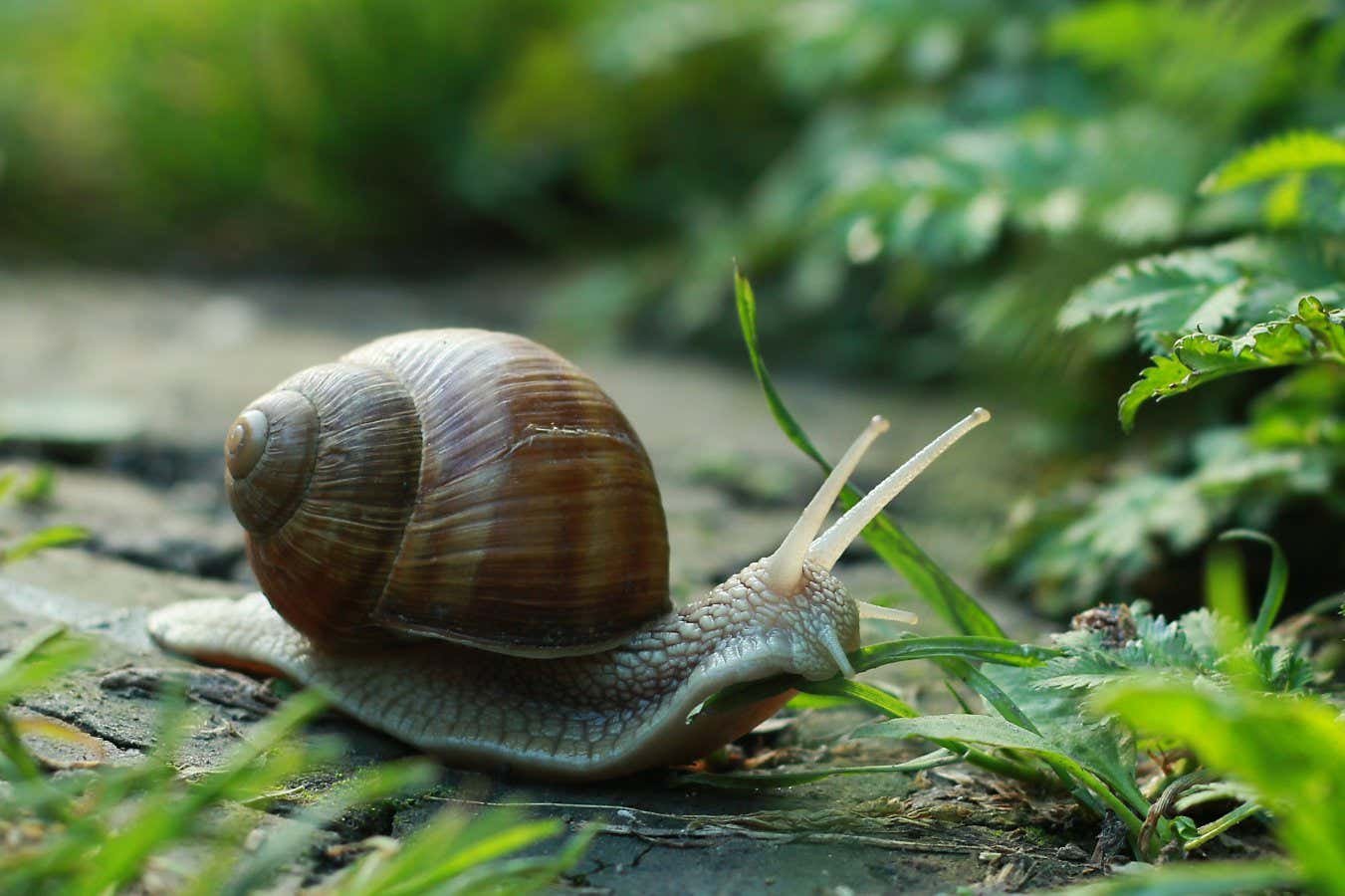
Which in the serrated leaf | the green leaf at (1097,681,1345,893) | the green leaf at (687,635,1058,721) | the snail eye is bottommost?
the green leaf at (687,635,1058,721)

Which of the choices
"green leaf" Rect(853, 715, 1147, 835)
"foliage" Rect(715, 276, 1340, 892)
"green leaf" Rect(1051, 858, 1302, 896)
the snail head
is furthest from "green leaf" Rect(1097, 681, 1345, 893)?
the snail head

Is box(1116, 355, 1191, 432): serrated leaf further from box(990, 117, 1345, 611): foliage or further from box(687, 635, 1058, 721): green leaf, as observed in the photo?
box(687, 635, 1058, 721): green leaf

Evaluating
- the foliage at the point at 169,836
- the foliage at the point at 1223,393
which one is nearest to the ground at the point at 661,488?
the foliage at the point at 169,836

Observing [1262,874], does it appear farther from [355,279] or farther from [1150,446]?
[355,279]

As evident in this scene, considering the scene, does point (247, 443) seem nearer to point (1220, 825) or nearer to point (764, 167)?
point (1220, 825)

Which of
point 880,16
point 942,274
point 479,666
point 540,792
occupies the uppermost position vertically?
point 880,16

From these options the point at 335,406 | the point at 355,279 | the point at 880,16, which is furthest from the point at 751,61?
the point at 335,406
